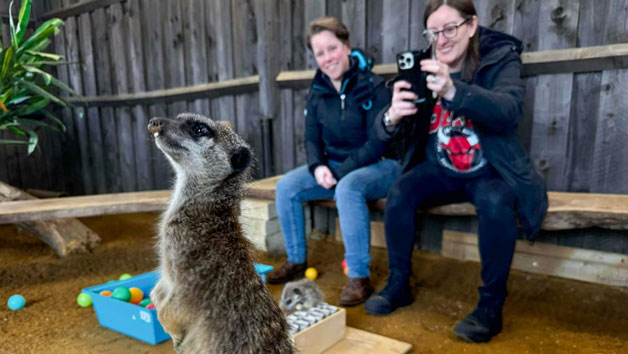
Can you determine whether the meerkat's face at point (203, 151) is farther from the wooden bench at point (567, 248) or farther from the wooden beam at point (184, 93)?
the wooden beam at point (184, 93)

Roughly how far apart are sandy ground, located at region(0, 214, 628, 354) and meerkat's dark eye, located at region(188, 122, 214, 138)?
0.66m

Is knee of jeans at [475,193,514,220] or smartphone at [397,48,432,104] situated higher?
smartphone at [397,48,432,104]

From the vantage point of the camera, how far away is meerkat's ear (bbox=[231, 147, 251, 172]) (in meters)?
1.26

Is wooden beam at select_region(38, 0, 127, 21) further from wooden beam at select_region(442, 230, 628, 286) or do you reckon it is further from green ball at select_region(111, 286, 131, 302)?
wooden beam at select_region(442, 230, 628, 286)

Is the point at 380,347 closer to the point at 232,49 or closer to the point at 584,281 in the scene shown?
the point at 584,281

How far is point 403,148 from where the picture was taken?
2.63m

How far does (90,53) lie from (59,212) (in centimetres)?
395

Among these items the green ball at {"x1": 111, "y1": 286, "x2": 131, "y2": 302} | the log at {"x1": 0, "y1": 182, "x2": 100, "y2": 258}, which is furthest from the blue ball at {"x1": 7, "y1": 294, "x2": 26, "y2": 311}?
the log at {"x1": 0, "y1": 182, "x2": 100, "y2": 258}

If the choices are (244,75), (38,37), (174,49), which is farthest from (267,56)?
(38,37)

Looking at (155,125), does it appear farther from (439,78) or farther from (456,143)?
(456,143)

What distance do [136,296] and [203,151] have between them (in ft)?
4.74

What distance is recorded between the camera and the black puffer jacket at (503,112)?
2.05 metres

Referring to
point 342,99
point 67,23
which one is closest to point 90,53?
point 67,23

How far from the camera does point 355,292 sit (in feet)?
8.43
